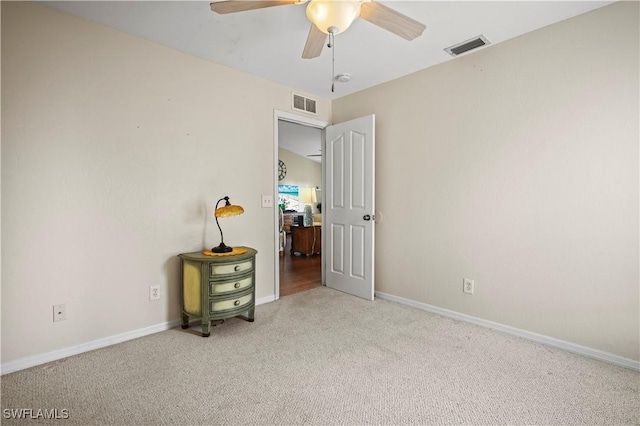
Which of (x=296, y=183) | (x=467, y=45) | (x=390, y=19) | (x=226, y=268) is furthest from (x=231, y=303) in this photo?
(x=296, y=183)

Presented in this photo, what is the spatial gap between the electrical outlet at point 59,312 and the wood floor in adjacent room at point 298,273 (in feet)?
6.49

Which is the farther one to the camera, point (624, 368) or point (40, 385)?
point (624, 368)

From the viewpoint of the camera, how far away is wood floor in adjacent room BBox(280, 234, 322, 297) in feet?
13.0

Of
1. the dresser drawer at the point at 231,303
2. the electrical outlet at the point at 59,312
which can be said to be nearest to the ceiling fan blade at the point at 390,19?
the dresser drawer at the point at 231,303

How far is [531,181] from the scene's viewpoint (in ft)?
8.02

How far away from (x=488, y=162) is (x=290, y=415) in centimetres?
241

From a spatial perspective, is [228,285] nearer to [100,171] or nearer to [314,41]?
[100,171]

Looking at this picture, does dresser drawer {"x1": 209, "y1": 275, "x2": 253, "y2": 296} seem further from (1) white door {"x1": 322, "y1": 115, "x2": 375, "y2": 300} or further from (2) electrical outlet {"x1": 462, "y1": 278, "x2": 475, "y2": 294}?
(2) electrical outlet {"x1": 462, "y1": 278, "x2": 475, "y2": 294}

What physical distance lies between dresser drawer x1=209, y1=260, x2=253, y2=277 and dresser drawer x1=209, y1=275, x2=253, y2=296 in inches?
2.8

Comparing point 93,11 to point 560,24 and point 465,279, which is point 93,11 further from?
point 465,279

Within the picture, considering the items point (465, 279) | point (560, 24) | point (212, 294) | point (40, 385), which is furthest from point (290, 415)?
point (560, 24)

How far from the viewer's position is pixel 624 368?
206cm

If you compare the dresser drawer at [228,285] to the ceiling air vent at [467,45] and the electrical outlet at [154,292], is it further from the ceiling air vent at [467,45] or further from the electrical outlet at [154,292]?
the ceiling air vent at [467,45]

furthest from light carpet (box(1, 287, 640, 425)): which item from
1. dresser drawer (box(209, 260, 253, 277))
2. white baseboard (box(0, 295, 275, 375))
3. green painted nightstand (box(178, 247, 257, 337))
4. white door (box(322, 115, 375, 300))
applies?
white door (box(322, 115, 375, 300))
